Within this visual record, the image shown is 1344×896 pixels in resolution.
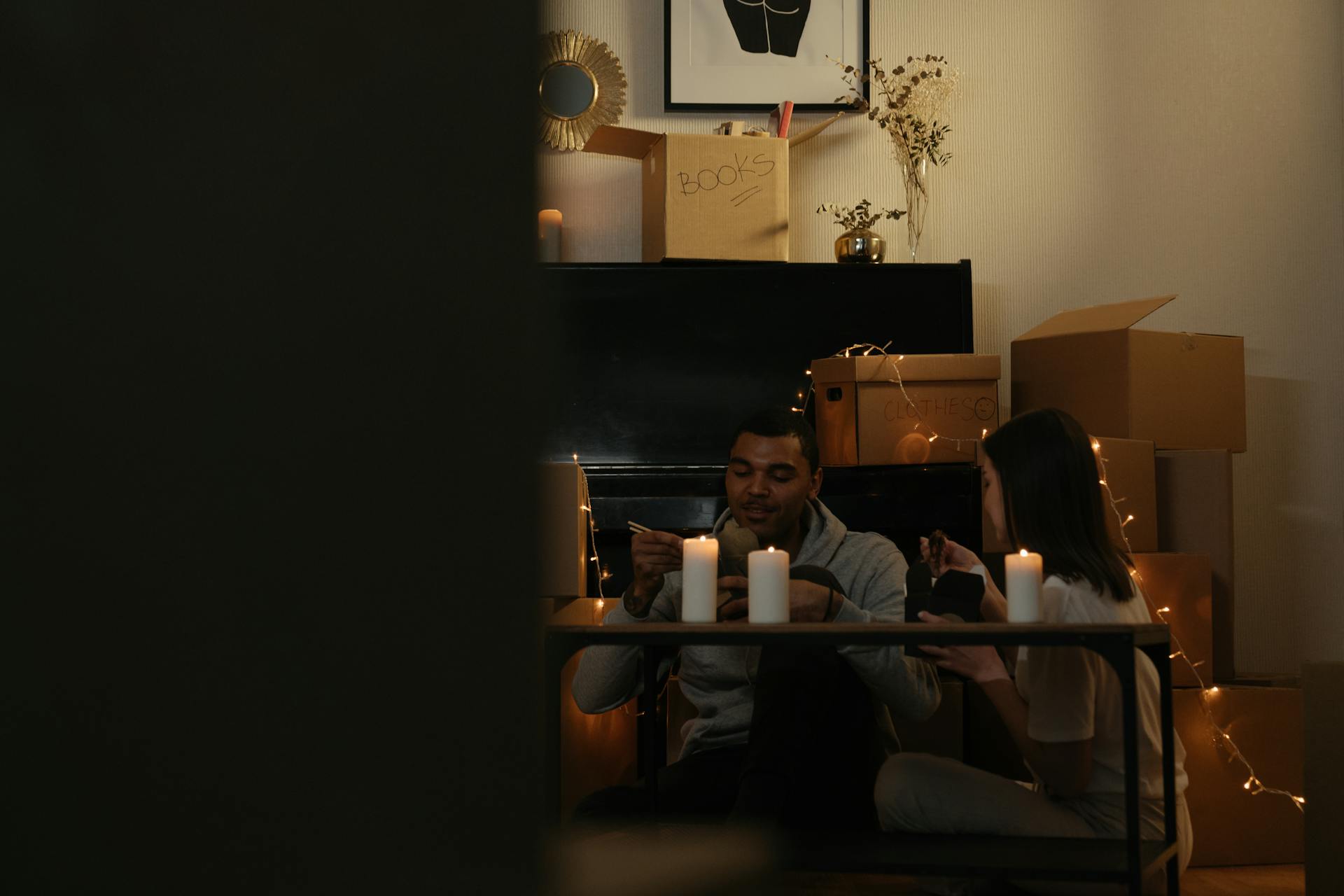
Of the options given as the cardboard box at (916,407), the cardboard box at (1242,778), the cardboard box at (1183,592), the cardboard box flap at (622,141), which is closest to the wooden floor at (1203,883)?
the cardboard box at (1242,778)

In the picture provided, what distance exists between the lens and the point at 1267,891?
7.47 ft

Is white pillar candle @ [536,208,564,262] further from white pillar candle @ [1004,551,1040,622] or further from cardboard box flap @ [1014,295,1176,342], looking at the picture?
cardboard box flap @ [1014,295,1176,342]

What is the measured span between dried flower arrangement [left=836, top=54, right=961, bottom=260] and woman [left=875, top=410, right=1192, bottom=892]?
5.34 ft

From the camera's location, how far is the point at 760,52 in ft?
11.5

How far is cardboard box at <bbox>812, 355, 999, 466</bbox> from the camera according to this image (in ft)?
9.43

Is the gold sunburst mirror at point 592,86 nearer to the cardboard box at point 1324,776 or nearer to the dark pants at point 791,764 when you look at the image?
the dark pants at point 791,764

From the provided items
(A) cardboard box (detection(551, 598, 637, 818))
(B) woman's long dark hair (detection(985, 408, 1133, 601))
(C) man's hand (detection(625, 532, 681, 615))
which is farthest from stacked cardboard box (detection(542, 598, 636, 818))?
(B) woman's long dark hair (detection(985, 408, 1133, 601))

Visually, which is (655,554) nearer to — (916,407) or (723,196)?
(916,407)

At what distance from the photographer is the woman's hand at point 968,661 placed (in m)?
1.69

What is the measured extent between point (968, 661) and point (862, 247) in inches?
67.0

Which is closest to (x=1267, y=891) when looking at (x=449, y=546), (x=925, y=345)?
(x=925, y=345)

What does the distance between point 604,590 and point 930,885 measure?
117cm

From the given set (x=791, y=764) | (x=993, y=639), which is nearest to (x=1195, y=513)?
(x=791, y=764)

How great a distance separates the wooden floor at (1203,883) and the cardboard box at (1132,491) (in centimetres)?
67
